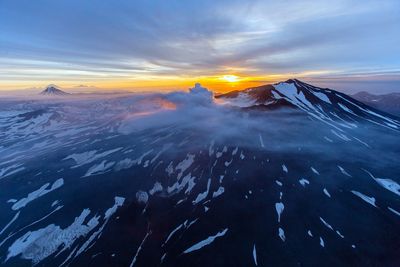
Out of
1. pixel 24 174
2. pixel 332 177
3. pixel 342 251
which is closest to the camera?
pixel 342 251

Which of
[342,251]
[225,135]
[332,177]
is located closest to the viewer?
[342,251]

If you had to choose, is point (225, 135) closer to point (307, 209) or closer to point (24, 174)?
point (307, 209)

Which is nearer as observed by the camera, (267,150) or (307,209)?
(307,209)

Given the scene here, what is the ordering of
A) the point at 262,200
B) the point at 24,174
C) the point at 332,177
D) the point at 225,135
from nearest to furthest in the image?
the point at 262,200, the point at 332,177, the point at 24,174, the point at 225,135

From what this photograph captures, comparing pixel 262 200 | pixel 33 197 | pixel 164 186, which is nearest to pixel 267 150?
pixel 262 200

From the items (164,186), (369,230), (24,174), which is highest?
(369,230)

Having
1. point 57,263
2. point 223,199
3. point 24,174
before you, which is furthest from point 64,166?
point 223,199

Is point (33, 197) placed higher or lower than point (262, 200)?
lower

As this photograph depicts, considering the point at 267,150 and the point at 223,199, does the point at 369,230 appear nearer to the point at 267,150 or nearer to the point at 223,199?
the point at 223,199

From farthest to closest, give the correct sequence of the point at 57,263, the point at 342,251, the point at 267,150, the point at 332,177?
the point at 267,150 < the point at 332,177 < the point at 57,263 < the point at 342,251
